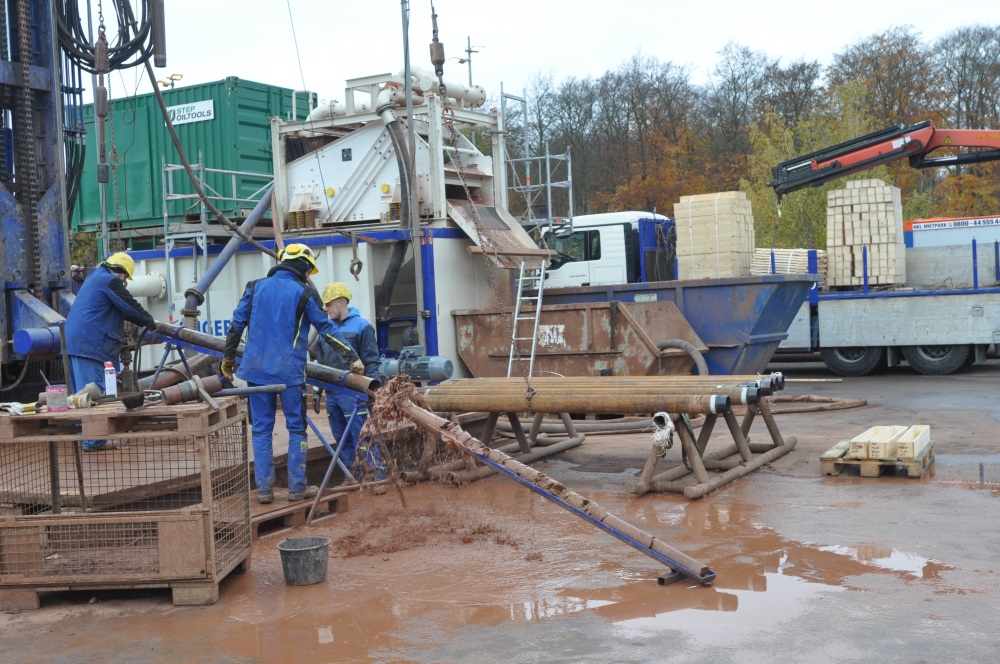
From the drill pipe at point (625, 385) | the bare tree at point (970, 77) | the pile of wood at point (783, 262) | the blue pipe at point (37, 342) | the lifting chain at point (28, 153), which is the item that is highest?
the bare tree at point (970, 77)

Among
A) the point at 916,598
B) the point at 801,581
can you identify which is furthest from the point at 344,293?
the point at 916,598

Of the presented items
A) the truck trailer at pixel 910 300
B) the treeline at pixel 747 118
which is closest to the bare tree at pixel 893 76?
the treeline at pixel 747 118

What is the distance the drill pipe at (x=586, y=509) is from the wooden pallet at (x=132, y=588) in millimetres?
1593

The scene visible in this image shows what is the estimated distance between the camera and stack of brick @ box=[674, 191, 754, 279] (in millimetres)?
15688

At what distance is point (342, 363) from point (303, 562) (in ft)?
10.9

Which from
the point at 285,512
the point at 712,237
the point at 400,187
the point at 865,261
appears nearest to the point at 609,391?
the point at 285,512

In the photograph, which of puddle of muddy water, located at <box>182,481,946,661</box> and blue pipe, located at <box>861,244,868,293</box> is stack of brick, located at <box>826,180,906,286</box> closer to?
blue pipe, located at <box>861,244,868,293</box>

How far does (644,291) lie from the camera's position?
13.5 metres

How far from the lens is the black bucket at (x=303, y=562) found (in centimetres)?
611

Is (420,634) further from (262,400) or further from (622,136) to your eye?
(622,136)

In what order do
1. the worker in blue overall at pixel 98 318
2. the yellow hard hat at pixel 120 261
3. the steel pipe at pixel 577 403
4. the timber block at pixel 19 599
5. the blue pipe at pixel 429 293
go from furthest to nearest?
the blue pipe at pixel 429 293 < the yellow hard hat at pixel 120 261 < the worker in blue overall at pixel 98 318 < the steel pipe at pixel 577 403 < the timber block at pixel 19 599

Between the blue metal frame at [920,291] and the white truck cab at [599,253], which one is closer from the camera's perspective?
the blue metal frame at [920,291]

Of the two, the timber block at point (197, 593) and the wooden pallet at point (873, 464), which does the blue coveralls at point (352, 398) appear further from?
the wooden pallet at point (873, 464)

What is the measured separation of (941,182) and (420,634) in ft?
111
